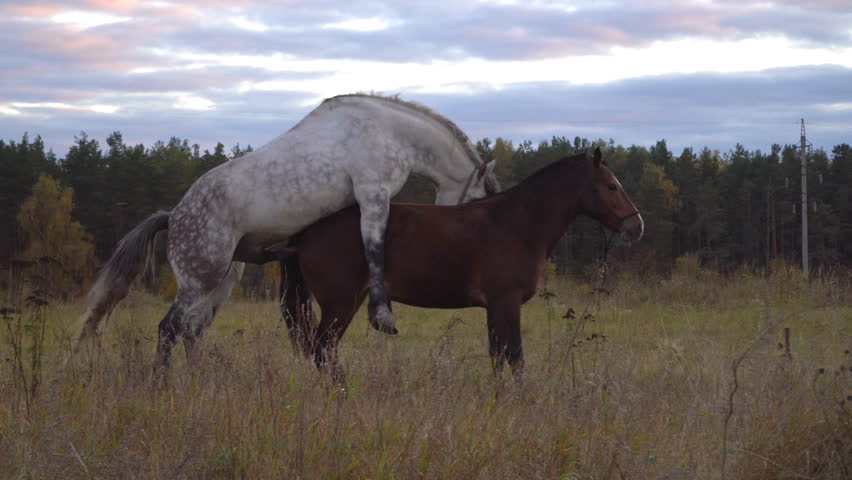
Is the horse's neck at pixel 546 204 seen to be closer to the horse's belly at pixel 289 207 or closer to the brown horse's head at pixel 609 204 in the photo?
the brown horse's head at pixel 609 204

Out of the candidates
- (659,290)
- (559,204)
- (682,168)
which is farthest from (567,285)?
(682,168)

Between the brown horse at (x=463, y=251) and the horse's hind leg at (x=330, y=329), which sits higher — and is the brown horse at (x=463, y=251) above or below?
above

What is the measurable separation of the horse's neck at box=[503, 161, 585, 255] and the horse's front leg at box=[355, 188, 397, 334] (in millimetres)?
1029

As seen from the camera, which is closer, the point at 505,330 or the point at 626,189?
the point at 505,330

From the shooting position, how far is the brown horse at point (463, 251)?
21.4 feet

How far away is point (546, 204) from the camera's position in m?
6.80

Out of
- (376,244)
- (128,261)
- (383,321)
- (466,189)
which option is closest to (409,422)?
(383,321)

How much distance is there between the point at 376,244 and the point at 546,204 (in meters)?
1.43

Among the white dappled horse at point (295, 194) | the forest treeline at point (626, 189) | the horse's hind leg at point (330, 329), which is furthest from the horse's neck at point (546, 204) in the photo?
the forest treeline at point (626, 189)

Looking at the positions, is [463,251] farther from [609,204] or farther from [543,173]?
[609,204]

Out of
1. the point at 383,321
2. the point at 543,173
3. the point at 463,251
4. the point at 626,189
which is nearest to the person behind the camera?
the point at 383,321

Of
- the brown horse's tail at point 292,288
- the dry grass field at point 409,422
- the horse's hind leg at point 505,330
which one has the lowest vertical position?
the dry grass field at point 409,422

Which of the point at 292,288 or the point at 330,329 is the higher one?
the point at 292,288

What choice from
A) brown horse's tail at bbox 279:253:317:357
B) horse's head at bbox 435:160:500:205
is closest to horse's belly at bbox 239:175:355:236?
brown horse's tail at bbox 279:253:317:357
